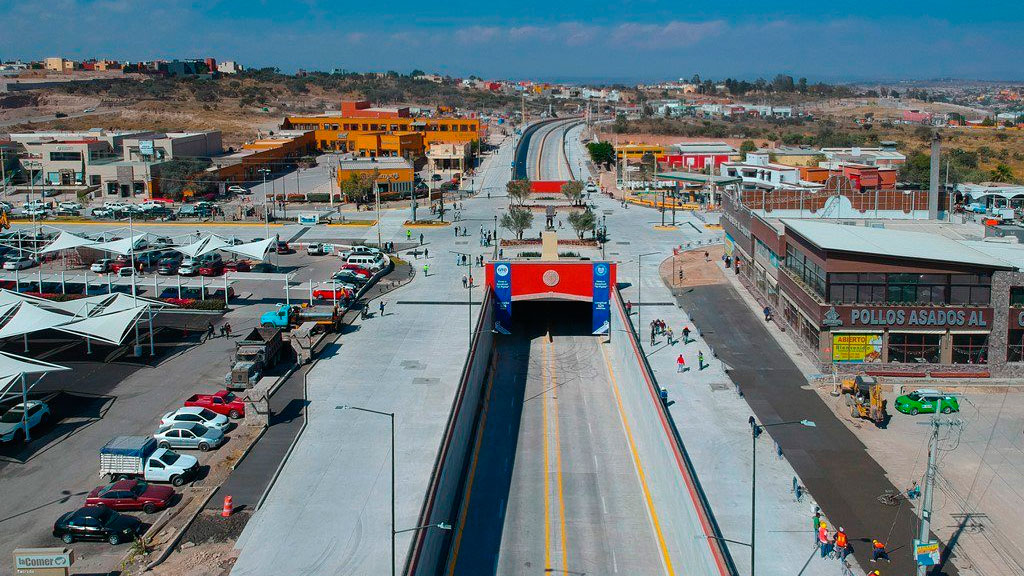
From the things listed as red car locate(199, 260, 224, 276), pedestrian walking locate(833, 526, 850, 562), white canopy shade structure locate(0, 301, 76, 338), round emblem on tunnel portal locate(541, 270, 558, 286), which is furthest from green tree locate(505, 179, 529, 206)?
pedestrian walking locate(833, 526, 850, 562)

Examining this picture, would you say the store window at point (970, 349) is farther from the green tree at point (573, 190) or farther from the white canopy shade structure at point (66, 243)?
the green tree at point (573, 190)

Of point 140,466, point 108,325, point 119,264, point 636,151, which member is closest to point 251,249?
point 119,264

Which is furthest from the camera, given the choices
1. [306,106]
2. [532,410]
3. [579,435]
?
[306,106]

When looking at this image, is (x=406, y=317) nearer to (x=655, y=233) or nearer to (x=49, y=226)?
(x=655, y=233)

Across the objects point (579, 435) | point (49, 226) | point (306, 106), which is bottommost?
point (579, 435)

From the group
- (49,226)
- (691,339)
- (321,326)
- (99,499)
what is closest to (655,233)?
(691,339)

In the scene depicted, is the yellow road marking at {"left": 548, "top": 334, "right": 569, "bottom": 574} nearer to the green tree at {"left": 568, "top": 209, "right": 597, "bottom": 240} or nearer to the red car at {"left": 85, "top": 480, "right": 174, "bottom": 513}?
the red car at {"left": 85, "top": 480, "right": 174, "bottom": 513}
